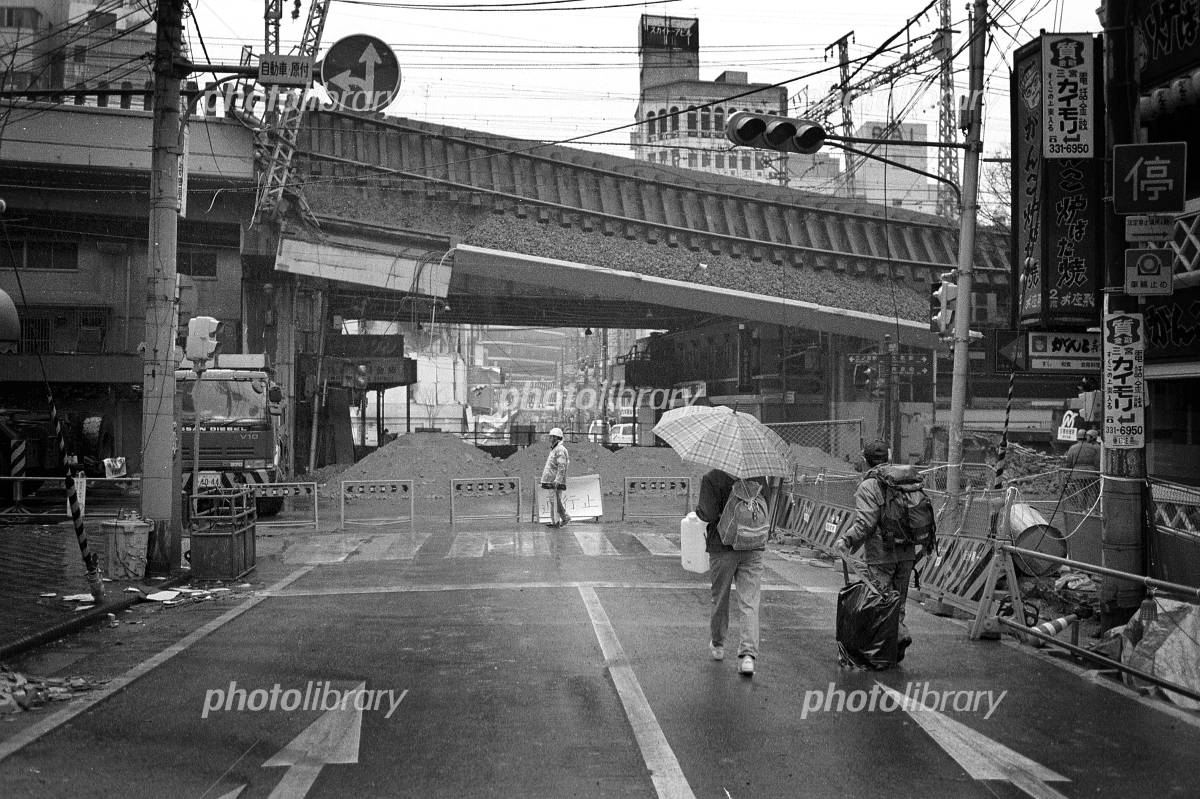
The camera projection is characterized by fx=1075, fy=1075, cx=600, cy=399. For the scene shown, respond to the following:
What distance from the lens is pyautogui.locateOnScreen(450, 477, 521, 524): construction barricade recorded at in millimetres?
22375

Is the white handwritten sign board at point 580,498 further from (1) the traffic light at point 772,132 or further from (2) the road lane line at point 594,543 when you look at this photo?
(1) the traffic light at point 772,132

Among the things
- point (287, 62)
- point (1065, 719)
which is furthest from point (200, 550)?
point (1065, 719)

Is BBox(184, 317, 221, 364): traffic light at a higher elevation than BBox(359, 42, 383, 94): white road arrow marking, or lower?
lower

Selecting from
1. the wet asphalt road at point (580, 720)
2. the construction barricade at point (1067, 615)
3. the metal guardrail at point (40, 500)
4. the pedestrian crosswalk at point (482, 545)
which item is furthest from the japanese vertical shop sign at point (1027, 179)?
the metal guardrail at point (40, 500)

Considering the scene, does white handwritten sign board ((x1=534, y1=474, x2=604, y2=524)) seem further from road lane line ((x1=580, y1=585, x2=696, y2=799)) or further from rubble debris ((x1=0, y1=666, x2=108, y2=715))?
rubble debris ((x1=0, y1=666, x2=108, y2=715))

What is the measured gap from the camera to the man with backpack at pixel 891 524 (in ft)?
27.9

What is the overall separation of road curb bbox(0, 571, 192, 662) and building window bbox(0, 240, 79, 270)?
3120 cm

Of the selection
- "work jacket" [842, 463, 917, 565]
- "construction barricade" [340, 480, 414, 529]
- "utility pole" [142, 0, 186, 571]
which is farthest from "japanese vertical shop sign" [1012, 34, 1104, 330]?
"construction barricade" [340, 480, 414, 529]

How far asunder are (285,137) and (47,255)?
10.9 metres

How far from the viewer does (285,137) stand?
36062 millimetres

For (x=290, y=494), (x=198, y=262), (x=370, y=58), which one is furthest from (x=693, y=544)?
(x=198, y=262)

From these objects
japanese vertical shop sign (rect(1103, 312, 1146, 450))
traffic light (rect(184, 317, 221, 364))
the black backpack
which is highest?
traffic light (rect(184, 317, 221, 364))

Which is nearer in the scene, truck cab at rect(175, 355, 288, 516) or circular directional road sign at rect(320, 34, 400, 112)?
truck cab at rect(175, 355, 288, 516)

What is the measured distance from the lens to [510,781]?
559 cm
